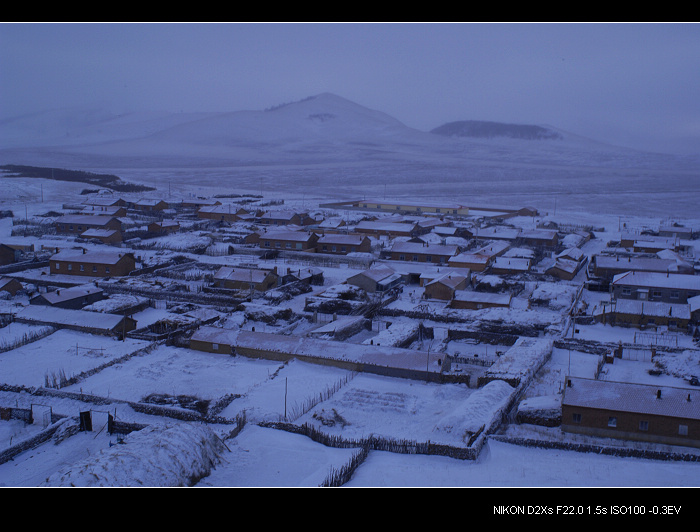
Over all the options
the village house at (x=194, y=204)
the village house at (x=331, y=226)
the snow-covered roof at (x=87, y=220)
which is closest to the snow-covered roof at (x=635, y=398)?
the village house at (x=331, y=226)

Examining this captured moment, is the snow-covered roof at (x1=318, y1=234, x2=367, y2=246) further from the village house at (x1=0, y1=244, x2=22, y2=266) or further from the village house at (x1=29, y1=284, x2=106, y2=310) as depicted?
the village house at (x1=0, y1=244, x2=22, y2=266)

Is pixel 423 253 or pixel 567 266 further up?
pixel 423 253

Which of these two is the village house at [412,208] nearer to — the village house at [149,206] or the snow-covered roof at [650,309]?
the village house at [149,206]

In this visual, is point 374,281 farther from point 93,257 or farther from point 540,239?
point 540,239

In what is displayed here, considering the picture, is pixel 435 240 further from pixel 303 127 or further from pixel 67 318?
pixel 303 127

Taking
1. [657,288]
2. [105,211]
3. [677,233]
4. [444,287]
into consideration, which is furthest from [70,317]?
[677,233]

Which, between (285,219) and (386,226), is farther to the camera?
(285,219)
